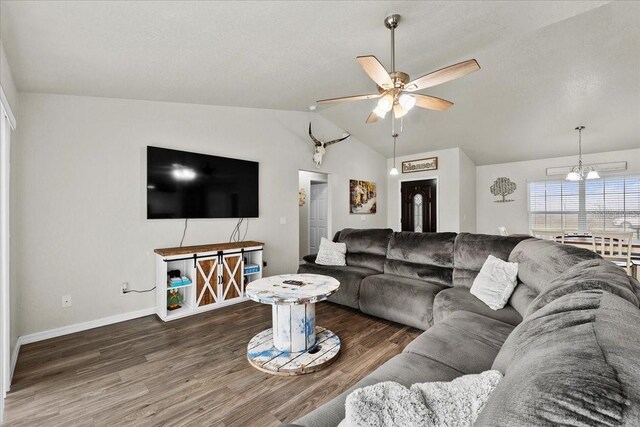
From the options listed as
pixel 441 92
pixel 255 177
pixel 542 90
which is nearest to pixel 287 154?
pixel 255 177

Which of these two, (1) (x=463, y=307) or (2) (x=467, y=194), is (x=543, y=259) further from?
(2) (x=467, y=194)

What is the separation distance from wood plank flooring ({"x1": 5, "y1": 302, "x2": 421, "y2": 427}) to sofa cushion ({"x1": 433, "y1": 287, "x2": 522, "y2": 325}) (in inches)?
16.6

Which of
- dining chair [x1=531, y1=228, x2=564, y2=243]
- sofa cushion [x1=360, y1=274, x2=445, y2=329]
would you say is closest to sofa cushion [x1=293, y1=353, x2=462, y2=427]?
sofa cushion [x1=360, y1=274, x2=445, y2=329]

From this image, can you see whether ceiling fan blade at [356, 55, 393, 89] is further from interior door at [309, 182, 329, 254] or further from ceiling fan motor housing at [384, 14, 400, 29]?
interior door at [309, 182, 329, 254]

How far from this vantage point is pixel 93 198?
291 cm

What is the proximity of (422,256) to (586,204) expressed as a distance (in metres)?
4.48

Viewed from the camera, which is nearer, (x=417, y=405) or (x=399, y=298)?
(x=417, y=405)

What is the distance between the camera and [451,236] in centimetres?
312

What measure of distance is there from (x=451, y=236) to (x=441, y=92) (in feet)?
7.02

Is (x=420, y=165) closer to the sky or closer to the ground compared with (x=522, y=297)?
closer to the sky

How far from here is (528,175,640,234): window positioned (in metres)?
4.89

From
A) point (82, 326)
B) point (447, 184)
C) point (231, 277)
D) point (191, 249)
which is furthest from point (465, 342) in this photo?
point (447, 184)

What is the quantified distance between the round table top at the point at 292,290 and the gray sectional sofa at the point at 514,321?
2.56ft

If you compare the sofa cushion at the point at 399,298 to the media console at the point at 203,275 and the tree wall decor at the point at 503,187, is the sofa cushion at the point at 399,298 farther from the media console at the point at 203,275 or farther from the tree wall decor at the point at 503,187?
the tree wall decor at the point at 503,187
